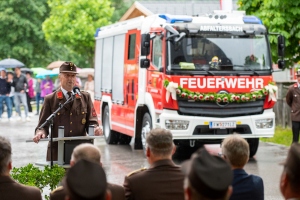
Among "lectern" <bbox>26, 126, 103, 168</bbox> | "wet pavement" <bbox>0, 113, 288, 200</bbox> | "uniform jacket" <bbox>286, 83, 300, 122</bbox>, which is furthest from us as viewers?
"uniform jacket" <bbox>286, 83, 300, 122</bbox>

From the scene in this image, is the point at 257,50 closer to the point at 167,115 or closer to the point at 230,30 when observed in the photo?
the point at 230,30

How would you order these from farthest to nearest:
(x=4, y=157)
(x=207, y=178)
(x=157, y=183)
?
1. (x=157, y=183)
2. (x=4, y=157)
3. (x=207, y=178)

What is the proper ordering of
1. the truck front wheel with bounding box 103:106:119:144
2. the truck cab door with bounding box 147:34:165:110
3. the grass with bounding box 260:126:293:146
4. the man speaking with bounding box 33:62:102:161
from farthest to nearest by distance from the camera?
the grass with bounding box 260:126:293:146
the truck front wheel with bounding box 103:106:119:144
the truck cab door with bounding box 147:34:165:110
the man speaking with bounding box 33:62:102:161

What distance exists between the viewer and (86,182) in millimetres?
4414

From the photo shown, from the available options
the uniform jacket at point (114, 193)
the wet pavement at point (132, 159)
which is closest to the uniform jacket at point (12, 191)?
the uniform jacket at point (114, 193)

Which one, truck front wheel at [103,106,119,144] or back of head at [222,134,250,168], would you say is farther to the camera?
truck front wheel at [103,106,119,144]

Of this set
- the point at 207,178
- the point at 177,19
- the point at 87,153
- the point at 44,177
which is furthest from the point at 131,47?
the point at 207,178

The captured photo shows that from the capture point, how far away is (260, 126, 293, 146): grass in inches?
861

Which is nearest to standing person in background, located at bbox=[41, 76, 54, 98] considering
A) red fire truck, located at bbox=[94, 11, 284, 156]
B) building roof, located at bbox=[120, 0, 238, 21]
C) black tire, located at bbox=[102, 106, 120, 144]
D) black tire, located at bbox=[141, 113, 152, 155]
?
building roof, located at bbox=[120, 0, 238, 21]

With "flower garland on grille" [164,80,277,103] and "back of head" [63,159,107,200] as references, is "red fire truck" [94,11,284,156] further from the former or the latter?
"back of head" [63,159,107,200]

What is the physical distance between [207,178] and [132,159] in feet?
44.7

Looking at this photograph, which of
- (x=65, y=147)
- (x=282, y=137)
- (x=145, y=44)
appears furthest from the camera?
(x=282, y=137)

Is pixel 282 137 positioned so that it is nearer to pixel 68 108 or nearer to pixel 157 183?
pixel 68 108

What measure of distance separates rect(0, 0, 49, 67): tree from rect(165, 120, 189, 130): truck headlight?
46.8 m
